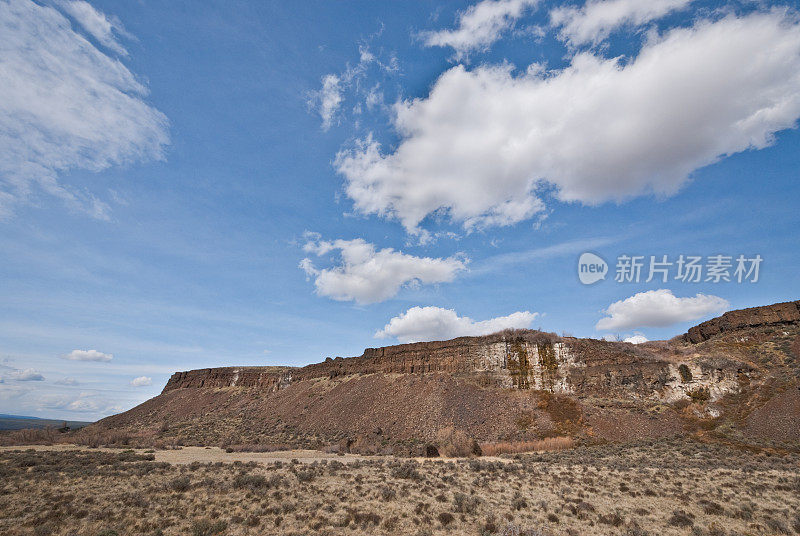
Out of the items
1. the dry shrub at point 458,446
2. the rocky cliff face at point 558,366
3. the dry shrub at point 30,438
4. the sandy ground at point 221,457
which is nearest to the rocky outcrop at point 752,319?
the rocky cliff face at point 558,366

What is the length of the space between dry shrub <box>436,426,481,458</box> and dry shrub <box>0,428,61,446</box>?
142ft

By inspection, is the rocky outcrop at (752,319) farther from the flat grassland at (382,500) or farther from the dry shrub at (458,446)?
the dry shrub at (458,446)

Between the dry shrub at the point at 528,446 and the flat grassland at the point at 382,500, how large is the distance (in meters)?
14.4

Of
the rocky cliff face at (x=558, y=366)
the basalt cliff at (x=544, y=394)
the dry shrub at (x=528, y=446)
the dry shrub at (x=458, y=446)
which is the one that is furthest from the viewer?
the rocky cliff face at (x=558, y=366)

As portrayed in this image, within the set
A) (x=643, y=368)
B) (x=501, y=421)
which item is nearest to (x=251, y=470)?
(x=501, y=421)

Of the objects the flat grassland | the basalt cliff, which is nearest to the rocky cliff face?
the basalt cliff

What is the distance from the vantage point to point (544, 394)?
48.0 meters

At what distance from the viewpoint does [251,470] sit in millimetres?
20781

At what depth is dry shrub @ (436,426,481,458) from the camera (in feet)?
115

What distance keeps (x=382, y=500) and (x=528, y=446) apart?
27.5 m

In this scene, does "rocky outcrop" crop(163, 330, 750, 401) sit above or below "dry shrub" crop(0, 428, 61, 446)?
above

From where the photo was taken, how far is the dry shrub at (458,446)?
3506 cm

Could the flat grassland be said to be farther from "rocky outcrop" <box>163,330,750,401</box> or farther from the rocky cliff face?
the rocky cliff face

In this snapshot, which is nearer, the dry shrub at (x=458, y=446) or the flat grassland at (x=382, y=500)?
the flat grassland at (x=382, y=500)
